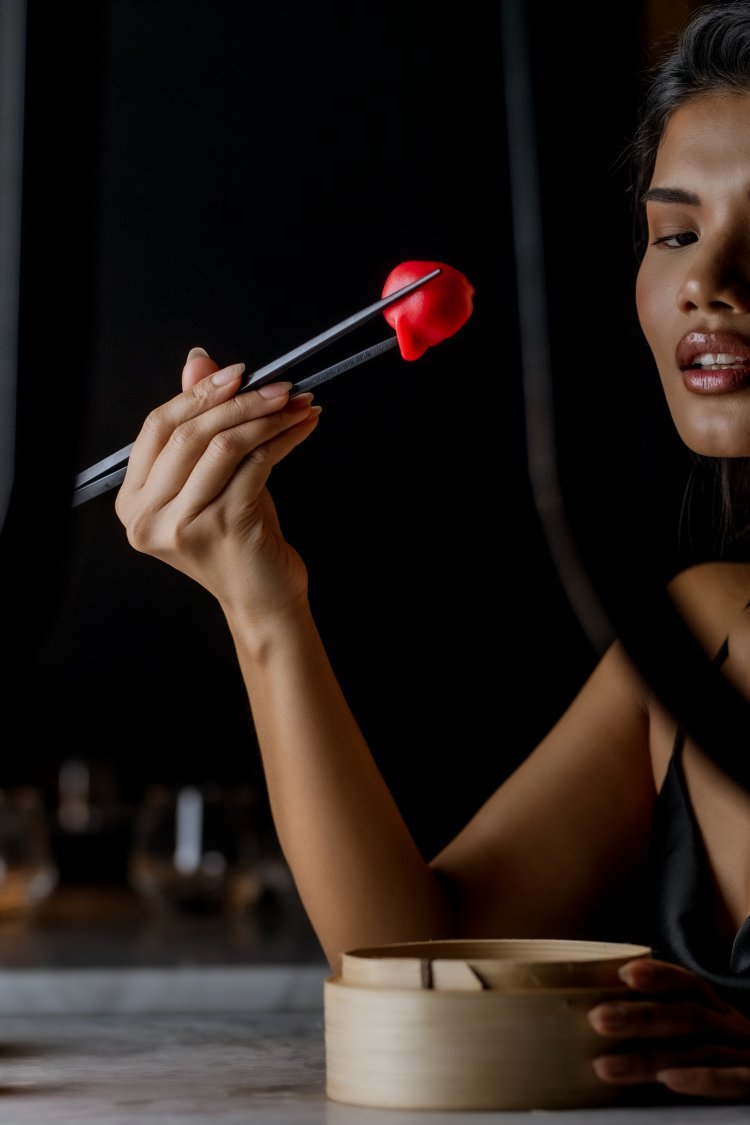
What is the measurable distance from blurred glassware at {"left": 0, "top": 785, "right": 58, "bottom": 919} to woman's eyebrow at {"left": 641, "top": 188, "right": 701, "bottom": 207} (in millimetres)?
1085

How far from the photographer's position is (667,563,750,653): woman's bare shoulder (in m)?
0.85

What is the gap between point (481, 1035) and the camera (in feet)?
1.73

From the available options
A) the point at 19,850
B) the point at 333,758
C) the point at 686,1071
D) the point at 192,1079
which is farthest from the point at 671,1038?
the point at 19,850

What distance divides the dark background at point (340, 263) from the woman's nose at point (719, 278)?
74mm

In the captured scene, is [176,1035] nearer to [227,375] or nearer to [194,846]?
[227,375]

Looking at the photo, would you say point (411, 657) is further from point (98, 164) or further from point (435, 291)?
point (435, 291)

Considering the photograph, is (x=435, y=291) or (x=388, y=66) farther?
(x=388, y=66)

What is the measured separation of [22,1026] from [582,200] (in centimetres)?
63

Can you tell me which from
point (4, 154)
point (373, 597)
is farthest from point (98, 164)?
point (373, 597)

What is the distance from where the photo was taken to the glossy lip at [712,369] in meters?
0.77

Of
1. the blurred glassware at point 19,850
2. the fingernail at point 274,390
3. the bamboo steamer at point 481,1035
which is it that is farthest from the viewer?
the blurred glassware at point 19,850

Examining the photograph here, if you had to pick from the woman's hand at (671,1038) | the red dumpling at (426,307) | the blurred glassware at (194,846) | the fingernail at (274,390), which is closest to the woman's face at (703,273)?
the red dumpling at (426,307)

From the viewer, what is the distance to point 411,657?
1.92 metres

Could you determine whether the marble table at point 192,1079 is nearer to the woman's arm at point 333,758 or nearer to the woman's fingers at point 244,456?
the woman's arm at point 333,758
